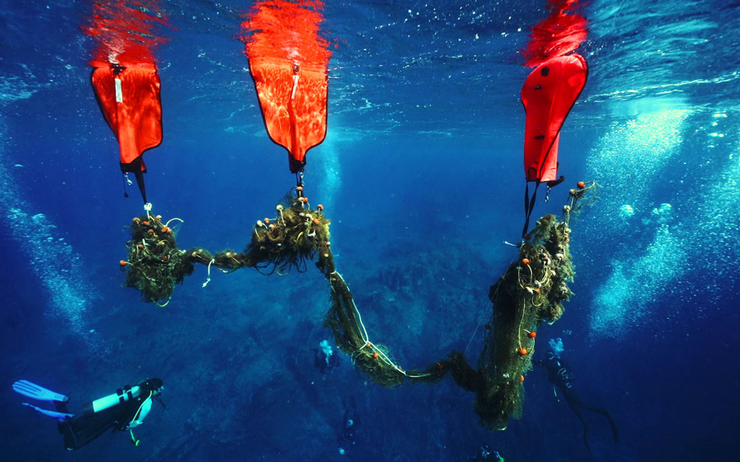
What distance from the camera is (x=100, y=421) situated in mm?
8906

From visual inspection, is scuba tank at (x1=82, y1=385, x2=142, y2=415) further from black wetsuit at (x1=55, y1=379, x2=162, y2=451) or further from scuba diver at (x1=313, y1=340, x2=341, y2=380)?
scuba diver at (x1=313, y1=340, x2=341, y2=380)

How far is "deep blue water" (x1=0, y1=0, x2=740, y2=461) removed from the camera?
842cm

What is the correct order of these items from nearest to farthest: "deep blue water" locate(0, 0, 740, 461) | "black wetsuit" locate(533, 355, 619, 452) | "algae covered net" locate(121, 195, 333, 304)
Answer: "algae covered net" locate(121, 195, 333, 304) → "deep blue water" locate(0, 0, 740, 461) → "black wetsuit" locate(533, 355, 619, 452)

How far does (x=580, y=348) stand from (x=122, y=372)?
2511 centimetres

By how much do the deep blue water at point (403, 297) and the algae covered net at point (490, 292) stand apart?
2373 mm

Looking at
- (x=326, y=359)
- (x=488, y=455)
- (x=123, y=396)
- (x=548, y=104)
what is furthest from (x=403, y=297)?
(x=548, y=104)

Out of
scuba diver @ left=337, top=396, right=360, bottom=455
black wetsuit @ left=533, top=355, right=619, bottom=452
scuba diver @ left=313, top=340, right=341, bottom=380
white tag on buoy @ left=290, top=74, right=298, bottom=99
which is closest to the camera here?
white tag on buoy @ left=290, top=74, right=298, bottom=99

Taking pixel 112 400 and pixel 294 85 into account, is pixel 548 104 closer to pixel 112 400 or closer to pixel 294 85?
pixel 294 85

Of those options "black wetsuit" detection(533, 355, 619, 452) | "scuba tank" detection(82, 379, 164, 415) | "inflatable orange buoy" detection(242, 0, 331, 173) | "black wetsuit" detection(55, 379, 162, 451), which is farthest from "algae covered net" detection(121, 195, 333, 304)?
"black wetsuit" detection(533, 355, 619, 452)

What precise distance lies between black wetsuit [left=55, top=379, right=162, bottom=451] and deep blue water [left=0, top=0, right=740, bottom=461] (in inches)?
145

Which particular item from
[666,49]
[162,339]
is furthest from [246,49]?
[162,339]

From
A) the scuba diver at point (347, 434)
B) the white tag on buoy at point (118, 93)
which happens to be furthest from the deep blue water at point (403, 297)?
the white tag on buoy at point (118, 93)

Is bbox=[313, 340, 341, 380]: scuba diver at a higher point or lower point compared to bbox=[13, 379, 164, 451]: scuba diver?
lower

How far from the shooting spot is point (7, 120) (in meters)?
19.8
